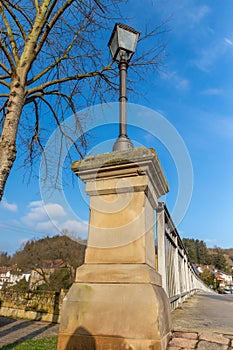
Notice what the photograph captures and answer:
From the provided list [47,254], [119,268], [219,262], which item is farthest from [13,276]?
[219,262]

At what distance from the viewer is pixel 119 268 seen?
1.91 m

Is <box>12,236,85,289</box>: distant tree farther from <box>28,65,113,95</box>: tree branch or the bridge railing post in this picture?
the bridge railing post

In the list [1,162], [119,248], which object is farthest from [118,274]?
[1,162]

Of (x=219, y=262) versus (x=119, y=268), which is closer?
(x=119, y=268)

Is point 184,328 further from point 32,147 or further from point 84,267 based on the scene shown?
point 32,147

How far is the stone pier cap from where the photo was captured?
80.7 inches

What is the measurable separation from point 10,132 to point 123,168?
2.27 metres

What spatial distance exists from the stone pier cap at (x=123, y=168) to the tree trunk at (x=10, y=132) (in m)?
1.58

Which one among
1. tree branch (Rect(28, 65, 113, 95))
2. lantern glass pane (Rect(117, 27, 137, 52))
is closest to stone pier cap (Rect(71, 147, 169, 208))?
lantern glass pane (Rect(117, 27, 137, 52))

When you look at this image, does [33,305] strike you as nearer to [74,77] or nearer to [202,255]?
[74,77]

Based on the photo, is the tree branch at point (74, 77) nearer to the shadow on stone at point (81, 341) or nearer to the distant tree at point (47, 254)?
the shadow on stone at point (81, 341)

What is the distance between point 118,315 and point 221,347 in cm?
81

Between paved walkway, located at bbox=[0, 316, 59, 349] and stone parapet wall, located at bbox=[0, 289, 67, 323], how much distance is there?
400 mm

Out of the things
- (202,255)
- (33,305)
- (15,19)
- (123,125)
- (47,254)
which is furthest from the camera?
(202,255)
